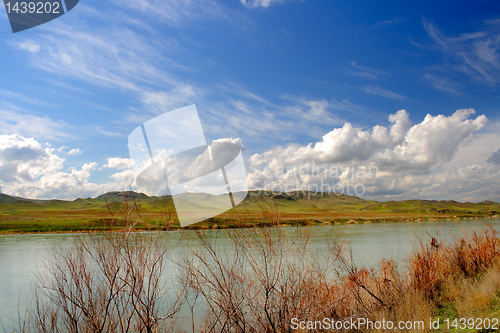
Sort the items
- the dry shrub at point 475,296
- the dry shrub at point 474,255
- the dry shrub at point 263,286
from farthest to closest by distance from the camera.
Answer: the dry shrub at point 474,255 < the dry shrub at point 475,296 < the dry shrub at point 263,286

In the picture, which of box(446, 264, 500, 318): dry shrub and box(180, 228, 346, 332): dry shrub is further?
box(446, 264, 500, 318): dry shrub

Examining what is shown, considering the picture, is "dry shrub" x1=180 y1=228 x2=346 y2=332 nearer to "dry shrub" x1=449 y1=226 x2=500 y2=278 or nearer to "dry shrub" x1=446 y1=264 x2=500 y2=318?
"dry shrub" x1=446 y1=264 x2=500 y2=318

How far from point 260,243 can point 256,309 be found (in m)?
1.63

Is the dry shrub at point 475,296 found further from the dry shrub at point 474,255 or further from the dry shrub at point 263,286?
the dry shrub at point 263,286

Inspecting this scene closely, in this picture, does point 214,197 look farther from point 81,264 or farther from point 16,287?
point 16,287

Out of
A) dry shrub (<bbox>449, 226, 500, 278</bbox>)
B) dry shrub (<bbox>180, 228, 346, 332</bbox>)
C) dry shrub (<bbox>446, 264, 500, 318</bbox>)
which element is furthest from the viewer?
dry shrub (<bbox>449, 226, 500, 278</bbox>)

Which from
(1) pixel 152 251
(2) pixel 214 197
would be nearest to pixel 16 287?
(2) pixel 214 197

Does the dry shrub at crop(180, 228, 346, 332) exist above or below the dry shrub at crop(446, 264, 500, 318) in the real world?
above

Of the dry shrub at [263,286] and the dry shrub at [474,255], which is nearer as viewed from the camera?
the dry shrub at [263,286]

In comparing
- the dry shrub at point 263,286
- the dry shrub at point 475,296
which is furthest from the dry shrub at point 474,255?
the dry shrub at point 263,286

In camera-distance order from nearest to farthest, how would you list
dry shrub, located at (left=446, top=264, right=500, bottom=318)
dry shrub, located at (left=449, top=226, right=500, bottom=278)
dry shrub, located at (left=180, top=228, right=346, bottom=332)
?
dry shrub, located at (left=180, top=228, right=346, bottom=332)
dry shrub, located at (left=446, top=264, right=500, bottom=318)
dry shrub, located at (left=449, top=226, right=500, bottom=278)

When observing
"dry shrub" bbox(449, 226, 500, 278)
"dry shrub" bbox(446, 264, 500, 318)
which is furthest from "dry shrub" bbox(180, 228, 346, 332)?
"dry shrub" bbox(449, 226, 500, 278)

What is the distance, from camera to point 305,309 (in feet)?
23.7

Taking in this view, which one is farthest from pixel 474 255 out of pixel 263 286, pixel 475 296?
pixel 263 286
